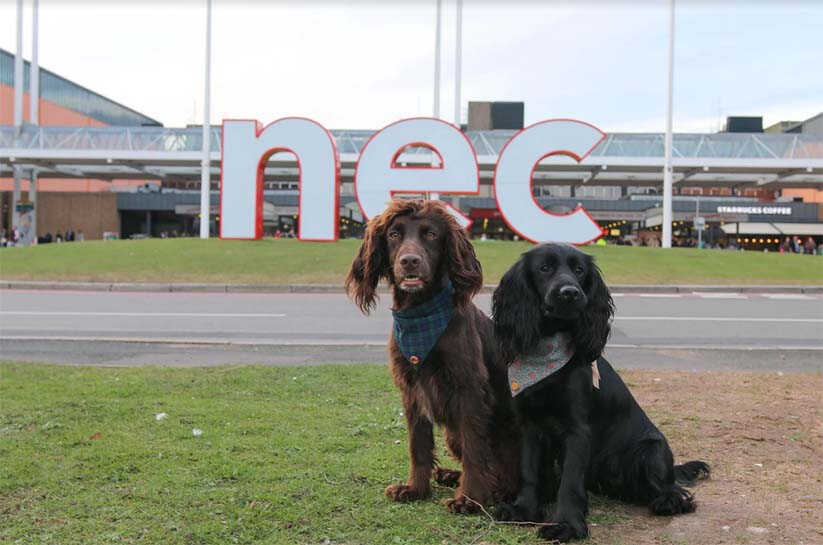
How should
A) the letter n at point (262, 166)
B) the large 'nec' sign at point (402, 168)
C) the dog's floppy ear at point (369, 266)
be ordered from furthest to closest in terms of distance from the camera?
the letter n at point (262, 166)
the large 'nec' sign at point (402, 168)
the dog's floppy ear at point (369, 266)

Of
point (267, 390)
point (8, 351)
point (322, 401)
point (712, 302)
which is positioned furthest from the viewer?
point (712, 302)

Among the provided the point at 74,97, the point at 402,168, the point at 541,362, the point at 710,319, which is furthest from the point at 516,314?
the point at 74,97

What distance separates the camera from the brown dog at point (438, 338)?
3.26 metres

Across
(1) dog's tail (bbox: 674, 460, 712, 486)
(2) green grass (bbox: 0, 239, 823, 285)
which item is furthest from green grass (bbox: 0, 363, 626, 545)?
(2) green grass (bbox: 0, 239, 823, 285)

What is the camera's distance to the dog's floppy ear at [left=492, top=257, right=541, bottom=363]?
323cm

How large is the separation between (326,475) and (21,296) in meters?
14.2

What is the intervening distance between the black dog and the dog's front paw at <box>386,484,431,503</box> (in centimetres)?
51

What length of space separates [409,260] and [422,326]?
0.34 metres

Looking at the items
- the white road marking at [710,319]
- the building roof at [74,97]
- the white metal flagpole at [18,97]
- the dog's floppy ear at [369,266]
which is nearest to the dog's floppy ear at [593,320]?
the dog's floppy ear at [369,266]

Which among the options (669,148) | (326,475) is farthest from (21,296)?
(669,148)

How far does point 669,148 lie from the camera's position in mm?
32188

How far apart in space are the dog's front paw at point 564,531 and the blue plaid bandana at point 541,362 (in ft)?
1.95

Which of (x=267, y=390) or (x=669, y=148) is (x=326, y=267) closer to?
(x=267, y=390)

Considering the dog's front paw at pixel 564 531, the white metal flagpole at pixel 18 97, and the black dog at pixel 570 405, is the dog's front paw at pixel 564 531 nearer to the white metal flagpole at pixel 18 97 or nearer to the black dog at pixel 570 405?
the black dog at pixel 570 405
